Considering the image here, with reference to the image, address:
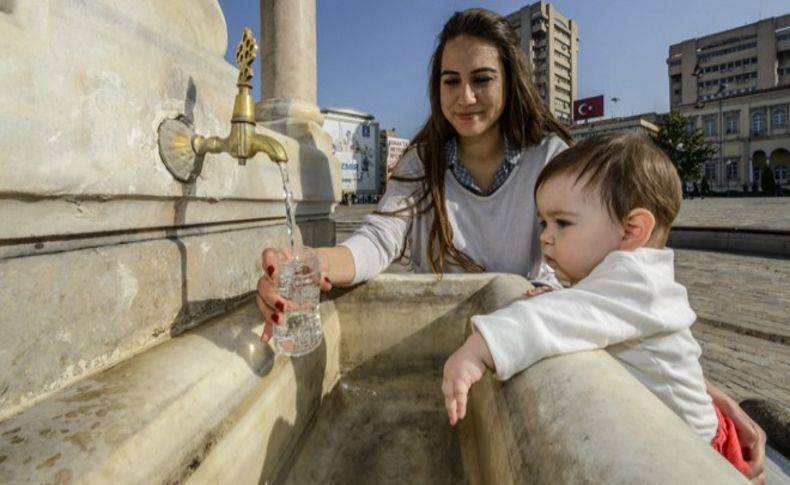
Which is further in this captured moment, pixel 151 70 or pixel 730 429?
pixel 730 429

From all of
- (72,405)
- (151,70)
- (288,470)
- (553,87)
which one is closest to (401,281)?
(288,470)

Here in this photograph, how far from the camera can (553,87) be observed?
215 ft

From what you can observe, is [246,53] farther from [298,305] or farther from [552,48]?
[552,48]

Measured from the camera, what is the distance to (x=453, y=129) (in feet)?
7.72

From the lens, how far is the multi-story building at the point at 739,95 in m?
40.4

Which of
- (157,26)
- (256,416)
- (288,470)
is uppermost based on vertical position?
(157,26)

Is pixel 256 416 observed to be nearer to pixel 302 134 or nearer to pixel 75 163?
pixel 75 163

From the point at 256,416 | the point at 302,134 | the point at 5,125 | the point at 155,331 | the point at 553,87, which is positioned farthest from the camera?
the point at 553,87

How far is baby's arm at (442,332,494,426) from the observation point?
2.78ft

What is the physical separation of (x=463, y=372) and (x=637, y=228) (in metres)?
0.62

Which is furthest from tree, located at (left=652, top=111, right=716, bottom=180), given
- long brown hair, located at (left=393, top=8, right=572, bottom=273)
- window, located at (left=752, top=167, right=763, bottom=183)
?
long brown hair, located at (left=393, top=8, right=572, bottom=273)

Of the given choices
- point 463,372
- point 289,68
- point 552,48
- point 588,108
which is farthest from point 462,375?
point 552,48

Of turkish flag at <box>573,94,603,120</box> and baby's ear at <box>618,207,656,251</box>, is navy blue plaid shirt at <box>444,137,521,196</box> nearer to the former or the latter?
baby's ear at <box>618,207,656,251</box>

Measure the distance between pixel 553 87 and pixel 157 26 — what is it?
235ft
